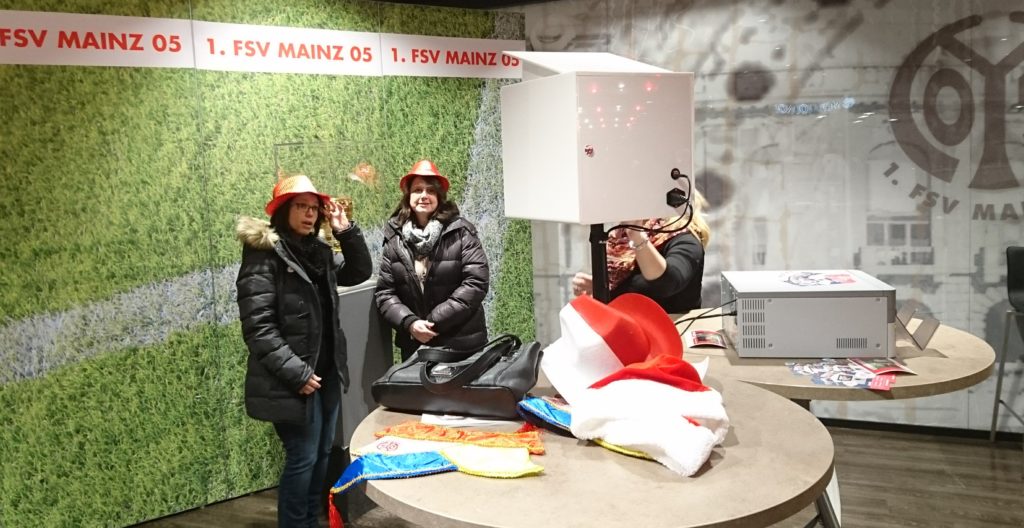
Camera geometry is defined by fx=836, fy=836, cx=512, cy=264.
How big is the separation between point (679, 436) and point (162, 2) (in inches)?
123

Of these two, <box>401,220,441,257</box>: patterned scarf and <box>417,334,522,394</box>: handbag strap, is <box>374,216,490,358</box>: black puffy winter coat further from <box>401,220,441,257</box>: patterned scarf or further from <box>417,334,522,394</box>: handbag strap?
<box>417,334,522,394</box>: handbag strap

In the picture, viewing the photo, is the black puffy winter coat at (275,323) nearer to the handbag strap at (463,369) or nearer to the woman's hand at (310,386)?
the woman's hand at (310,386)

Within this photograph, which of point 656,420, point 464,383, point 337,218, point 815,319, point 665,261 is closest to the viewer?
point 656,420

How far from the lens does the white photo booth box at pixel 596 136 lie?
79.0 inches

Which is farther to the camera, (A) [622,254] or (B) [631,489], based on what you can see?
A: (A) [622,254]

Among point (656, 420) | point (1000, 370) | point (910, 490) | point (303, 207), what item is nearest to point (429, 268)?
point (303, 207)

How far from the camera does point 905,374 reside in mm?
2344

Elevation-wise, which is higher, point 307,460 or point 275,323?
point 275,323

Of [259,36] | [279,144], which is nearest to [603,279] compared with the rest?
[279,144]

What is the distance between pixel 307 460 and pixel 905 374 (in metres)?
2.10

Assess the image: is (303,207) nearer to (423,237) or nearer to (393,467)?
(423,237)

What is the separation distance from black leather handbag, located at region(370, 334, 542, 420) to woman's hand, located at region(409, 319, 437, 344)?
1495mm

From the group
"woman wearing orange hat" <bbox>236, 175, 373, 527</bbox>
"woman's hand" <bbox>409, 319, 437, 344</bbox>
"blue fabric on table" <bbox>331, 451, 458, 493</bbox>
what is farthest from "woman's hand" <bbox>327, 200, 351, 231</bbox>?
"blue fabric on table" <bbox>331, 451, 458, 493</bbox>

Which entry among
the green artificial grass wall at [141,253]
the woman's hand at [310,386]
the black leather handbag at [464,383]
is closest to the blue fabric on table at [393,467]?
the black leather handbag at [464,383]
